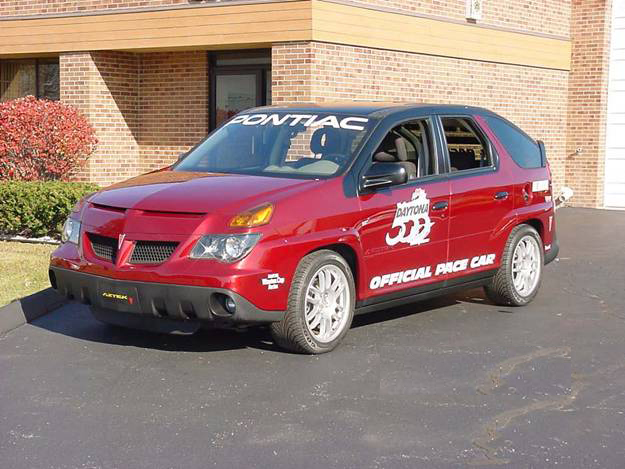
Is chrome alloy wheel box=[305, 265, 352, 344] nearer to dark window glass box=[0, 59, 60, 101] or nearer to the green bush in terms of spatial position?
the green bush

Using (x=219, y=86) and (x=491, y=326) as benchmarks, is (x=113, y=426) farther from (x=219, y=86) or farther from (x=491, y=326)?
(x=219, y=86)

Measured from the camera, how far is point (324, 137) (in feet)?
26.4

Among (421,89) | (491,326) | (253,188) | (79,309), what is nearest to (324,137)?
(253,188)

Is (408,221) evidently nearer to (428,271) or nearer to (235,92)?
(428,271)

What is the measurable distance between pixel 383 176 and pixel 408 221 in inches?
19.4

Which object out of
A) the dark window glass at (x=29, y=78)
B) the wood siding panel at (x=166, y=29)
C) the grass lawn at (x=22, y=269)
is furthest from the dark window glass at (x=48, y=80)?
the grass lawn at (x=22, y=269)

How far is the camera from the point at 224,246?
6.86 metres

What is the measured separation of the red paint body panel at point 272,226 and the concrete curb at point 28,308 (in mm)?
930

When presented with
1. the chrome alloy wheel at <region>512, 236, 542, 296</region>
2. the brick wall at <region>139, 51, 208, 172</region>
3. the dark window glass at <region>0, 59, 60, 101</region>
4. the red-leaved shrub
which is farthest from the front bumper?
the dark window glass at <region>0, 59, 60, 101</region>

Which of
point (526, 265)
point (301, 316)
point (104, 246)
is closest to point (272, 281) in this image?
point (301, 316)

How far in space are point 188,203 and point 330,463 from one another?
259 centimetres

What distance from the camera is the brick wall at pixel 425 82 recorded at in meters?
15.1

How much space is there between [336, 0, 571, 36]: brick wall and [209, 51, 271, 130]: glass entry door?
7.14ft

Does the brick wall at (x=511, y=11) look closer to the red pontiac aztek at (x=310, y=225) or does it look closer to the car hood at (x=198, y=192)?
the red pontiac aztek at (x=310, y=225)
